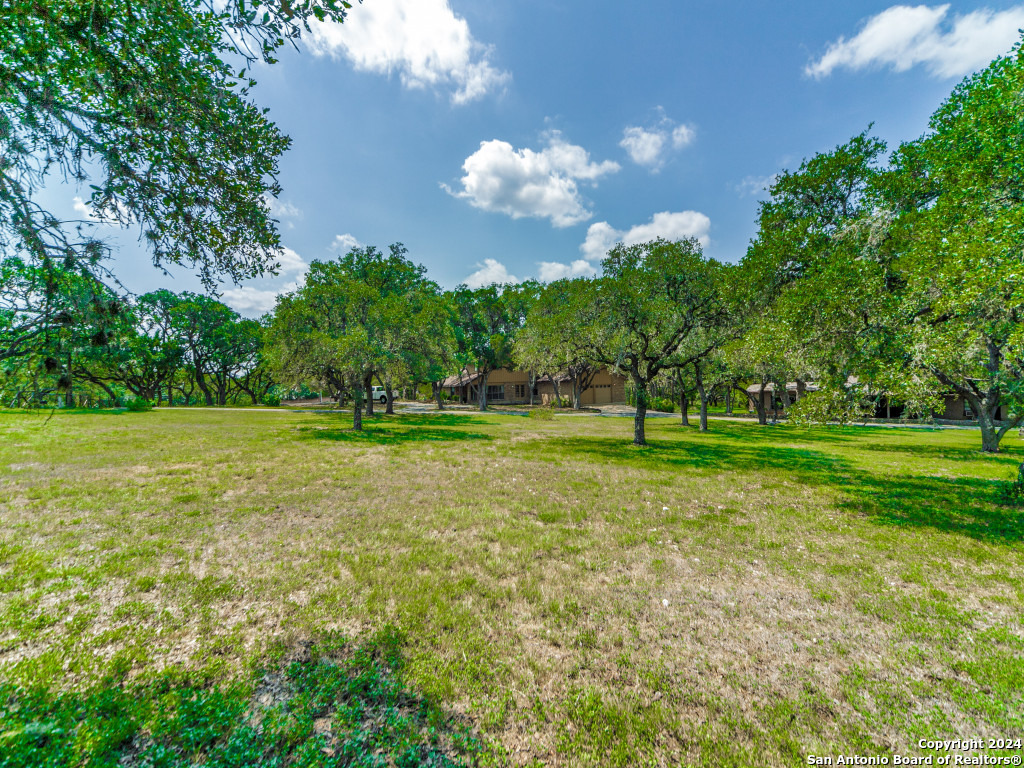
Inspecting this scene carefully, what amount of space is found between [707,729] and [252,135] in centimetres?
844

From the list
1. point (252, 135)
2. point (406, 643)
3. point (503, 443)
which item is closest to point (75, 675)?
point (406, 643)

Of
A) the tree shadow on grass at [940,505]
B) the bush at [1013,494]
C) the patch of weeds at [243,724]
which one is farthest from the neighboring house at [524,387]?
the patch of weeds at [243,724]

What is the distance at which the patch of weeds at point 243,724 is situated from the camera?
2611mm

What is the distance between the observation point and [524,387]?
2371 inches

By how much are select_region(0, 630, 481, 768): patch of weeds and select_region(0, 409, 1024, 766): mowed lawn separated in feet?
0.78

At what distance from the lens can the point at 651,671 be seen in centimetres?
357

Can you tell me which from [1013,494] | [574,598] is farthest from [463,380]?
[574,598]

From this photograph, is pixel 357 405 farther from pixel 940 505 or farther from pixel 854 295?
pixel 940 505

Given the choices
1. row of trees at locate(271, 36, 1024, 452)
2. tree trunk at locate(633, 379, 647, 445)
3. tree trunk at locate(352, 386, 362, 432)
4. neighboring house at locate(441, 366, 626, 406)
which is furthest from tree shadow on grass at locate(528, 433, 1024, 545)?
neighboring house at locate(441, 366, 626, 406)

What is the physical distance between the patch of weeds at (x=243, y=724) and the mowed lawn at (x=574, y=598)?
0.24m

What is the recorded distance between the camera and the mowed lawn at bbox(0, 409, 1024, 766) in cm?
312

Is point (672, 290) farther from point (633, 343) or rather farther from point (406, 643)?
→ point (406, 643)

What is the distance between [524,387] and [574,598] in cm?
5550

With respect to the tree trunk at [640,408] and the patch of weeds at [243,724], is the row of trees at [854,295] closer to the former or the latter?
the tree trunk at [640,408]
